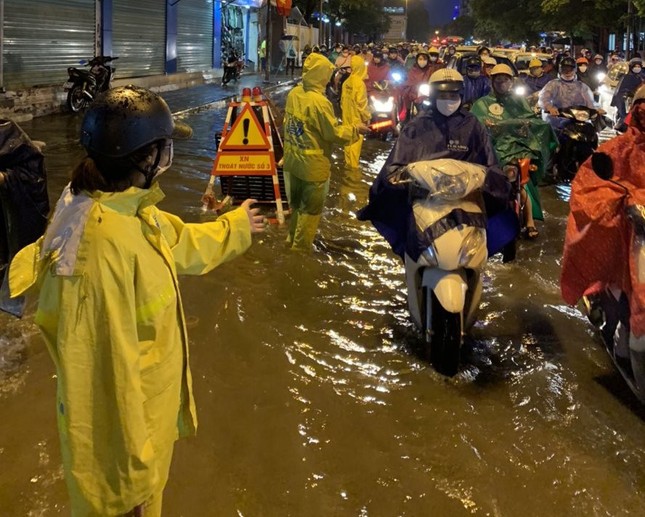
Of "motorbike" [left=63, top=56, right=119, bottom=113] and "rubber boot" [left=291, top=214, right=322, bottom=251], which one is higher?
"motorbike" [left=63, top=56, right=119, bottom=113]

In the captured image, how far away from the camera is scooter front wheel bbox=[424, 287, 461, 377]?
4266 mm

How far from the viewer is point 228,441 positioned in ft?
11.8

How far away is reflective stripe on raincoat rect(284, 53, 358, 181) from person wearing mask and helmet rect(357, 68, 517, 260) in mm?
1388

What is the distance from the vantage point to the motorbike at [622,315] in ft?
12.2

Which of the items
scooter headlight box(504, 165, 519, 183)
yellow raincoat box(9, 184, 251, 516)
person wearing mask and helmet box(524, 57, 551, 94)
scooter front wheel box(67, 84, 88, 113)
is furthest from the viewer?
scooter front wheel box(67, 84, 88, 113)

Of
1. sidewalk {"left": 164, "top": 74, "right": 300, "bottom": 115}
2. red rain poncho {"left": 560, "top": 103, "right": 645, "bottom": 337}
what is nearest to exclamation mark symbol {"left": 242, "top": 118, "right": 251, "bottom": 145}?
red rain poncho {"left": 560, "top": 103, "right": 645, "bottom": 337}

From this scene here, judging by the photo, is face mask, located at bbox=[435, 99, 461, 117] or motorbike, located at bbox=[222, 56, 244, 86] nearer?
face mask, located at bbox=[435, 99, 461, 117]

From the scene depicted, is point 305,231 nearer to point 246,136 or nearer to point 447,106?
point 246,136

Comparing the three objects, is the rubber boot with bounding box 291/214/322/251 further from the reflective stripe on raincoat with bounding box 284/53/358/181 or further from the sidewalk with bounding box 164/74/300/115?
the sidewalk with bounding box 164/74/300/115

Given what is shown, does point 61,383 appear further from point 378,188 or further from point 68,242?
point 378,188

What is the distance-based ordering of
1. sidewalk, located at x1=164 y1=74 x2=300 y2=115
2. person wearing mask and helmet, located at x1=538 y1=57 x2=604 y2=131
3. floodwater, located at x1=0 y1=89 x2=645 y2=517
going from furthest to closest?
sidewalk, located at x1=164 y1=74 x2=300 y2=115, person wearing mask and helmet, located at x1=538 y1=57 x2=604 y2=131, floodwater, located at x1=0 y1=89 x2=645 y2=517

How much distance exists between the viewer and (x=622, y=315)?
13.5 feet

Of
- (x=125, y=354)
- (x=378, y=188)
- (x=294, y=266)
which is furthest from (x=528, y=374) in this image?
(x=125, y=354)

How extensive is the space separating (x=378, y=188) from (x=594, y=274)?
1.44 m
